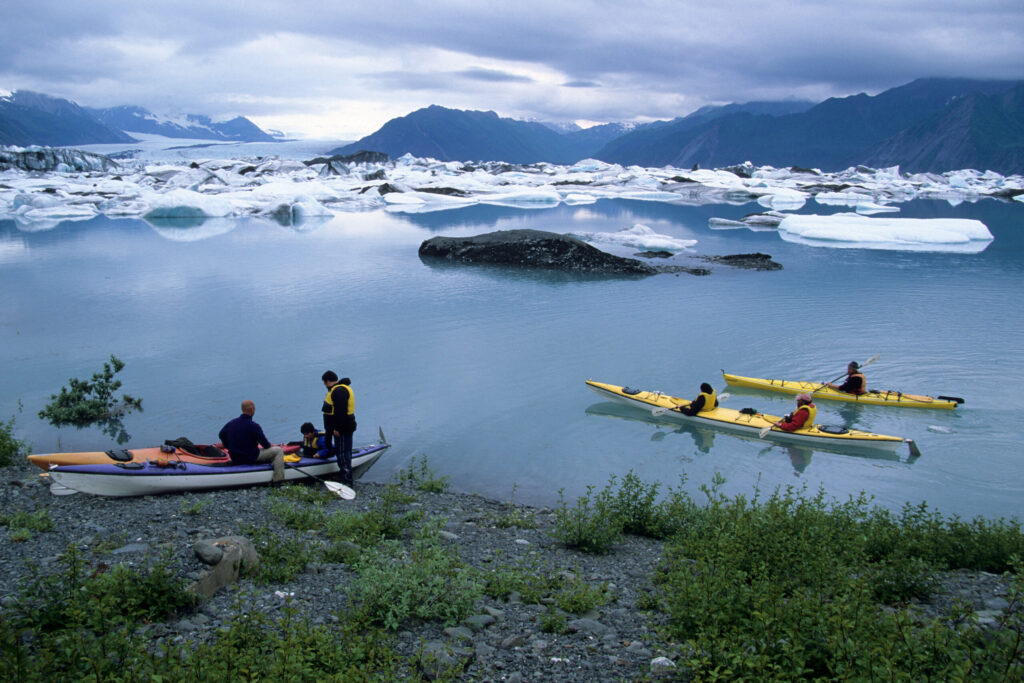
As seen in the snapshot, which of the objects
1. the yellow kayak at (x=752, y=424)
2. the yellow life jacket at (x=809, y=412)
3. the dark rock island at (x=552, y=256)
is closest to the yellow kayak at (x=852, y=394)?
the yellow kayak at (x=752, y=424)

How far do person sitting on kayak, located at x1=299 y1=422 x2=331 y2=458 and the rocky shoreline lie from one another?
0.44 meters

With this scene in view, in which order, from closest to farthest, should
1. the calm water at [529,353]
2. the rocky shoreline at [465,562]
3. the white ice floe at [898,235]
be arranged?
1. the rocky shoreline at [465,562]
2. the calm water at [529,353]
3. the white ice floe at [898,235]

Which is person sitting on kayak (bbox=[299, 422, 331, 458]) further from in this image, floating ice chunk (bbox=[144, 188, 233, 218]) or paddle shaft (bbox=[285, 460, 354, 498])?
floating ice chunk (bbox=[144, 188, 233, 218])

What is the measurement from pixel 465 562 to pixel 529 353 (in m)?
8.57

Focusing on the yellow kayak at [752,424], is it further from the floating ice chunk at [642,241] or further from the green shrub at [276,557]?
the floating ice chunk at [642,241]

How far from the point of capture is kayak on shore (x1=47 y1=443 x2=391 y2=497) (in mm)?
7102

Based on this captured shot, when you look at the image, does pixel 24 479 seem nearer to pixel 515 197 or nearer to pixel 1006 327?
pixel 1006 327

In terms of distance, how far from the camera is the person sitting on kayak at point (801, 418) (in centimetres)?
1018

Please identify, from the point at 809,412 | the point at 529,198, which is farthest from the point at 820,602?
the point at 529,198

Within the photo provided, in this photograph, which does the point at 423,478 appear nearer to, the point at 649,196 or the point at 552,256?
the point at 552,256

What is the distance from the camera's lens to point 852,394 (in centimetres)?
1167

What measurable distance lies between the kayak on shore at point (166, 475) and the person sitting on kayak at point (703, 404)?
5.43 m

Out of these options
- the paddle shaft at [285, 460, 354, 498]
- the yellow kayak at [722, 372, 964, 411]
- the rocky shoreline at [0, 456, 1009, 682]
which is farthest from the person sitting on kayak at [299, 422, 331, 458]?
the yellow kayak at [722, 372, 964, 411]

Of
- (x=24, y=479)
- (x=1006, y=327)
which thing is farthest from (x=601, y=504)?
(x=1006, y=327)
